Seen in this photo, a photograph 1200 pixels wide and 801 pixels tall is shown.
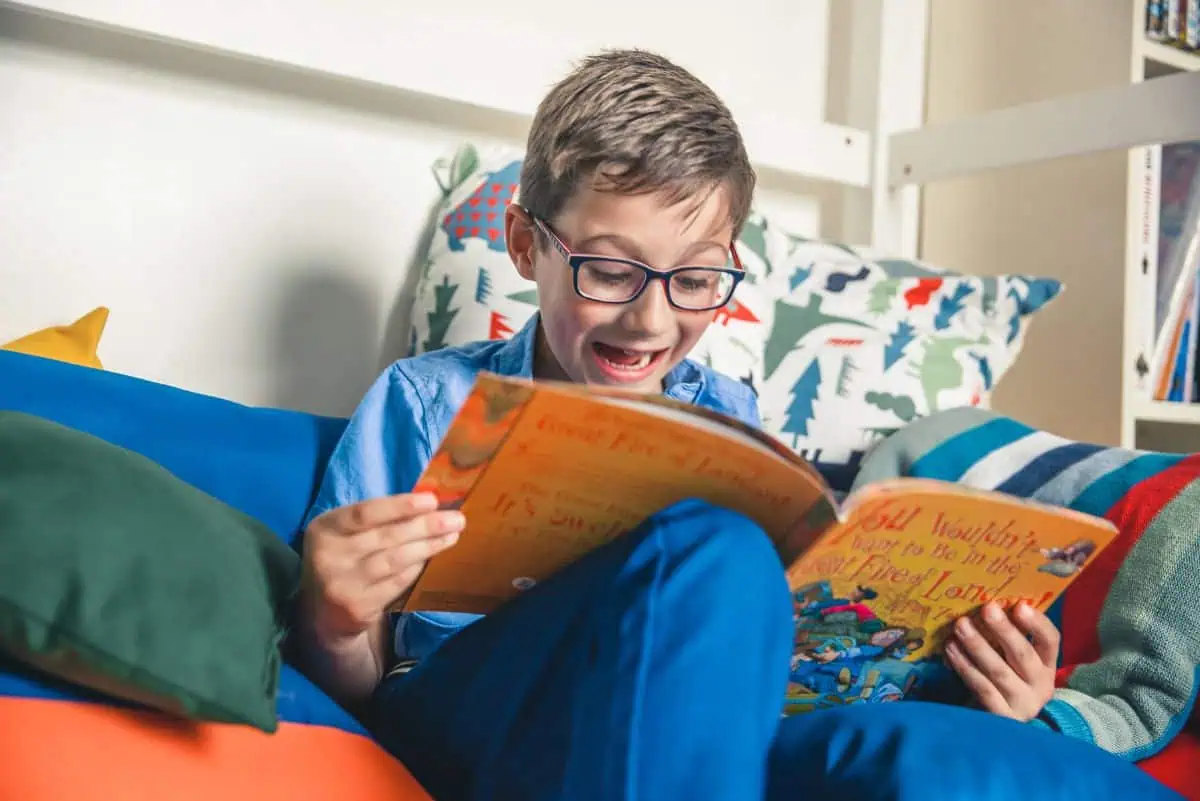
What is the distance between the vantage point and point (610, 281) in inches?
33.3

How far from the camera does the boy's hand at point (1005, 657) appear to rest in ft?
2.51

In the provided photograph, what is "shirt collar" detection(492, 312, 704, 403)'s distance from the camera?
0.98 meters

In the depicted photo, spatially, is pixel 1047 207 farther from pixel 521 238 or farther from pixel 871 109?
pixel 521 238

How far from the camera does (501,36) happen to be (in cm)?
127

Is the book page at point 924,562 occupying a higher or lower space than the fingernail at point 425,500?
lower

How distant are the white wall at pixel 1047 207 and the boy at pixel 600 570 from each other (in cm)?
80

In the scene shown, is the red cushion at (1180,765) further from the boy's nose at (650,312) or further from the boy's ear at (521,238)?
the boy's ear at (521,238)

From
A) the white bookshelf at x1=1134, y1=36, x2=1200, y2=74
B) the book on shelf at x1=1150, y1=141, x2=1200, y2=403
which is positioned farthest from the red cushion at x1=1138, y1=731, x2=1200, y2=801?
the white bookshelf at x1=1134, y1=36, x2=1200, y2=74

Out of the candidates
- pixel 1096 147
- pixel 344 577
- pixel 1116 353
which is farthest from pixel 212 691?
pixel 1116 353

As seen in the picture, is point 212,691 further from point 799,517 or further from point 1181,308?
point 1181,308

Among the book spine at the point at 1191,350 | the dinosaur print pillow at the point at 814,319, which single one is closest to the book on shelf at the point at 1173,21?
the book spine at the point at 1191,350

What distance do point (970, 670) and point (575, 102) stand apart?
0.52m

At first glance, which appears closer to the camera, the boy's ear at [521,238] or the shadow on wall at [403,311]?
the boy's ear at [521,238]

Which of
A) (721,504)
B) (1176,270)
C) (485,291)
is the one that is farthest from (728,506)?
(1176,270)
